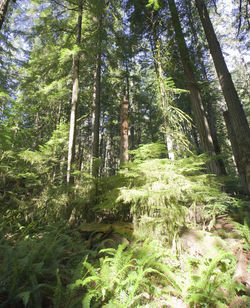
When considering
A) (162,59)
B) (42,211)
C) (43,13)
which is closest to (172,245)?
(42,211)

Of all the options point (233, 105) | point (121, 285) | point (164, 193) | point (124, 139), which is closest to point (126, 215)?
point (164, 193)

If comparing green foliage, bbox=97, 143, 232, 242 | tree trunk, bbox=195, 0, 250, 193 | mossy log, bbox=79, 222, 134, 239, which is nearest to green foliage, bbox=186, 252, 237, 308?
green foliage, bbox=97, 143, 232, 242

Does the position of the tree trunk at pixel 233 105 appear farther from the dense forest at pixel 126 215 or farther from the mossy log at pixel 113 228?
the mossy log at pixel 113 228

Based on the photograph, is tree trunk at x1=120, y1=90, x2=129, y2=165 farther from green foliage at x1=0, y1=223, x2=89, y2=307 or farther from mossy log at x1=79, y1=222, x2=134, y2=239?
Result: green foliage at x1=0, y1=223, x2=89, y2=307

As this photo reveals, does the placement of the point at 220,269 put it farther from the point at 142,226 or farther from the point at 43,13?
the point at 43,13

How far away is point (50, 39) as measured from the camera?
805 cm

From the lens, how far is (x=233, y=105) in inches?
220

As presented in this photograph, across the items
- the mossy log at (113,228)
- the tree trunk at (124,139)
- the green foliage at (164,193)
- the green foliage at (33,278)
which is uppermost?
the tree trunk at (124,139)

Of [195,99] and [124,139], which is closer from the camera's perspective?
[124,139]

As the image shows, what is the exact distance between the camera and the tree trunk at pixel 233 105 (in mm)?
5129

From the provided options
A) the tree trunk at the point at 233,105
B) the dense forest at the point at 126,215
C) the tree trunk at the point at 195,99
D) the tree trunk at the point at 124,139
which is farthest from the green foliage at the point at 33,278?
the tree trunk at the point at 195,99

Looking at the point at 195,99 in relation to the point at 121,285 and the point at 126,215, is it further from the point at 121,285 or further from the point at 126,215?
the point at 121,285

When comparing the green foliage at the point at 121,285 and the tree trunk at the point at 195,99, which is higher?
the tree trunk at the point at 195,99

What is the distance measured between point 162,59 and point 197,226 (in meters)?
6.33
